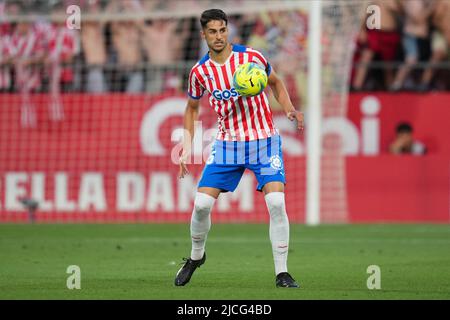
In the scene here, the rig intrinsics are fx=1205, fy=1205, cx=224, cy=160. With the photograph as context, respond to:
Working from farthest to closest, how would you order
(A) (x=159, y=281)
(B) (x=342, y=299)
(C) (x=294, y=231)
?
(C) (x=294, y=231) < (A) (x=159, y=281) < (B) (x=342, y=299)

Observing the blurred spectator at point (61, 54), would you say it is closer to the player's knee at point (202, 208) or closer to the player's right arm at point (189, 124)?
the player's right arm at point (189, 124)

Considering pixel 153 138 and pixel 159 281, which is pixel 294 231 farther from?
pixel 159 281

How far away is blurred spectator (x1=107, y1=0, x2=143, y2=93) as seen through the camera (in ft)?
64.5

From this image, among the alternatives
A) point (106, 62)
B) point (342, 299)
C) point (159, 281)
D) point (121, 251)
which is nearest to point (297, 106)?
point (106, 62)

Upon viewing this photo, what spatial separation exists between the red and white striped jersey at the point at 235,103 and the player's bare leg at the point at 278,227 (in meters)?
0.47

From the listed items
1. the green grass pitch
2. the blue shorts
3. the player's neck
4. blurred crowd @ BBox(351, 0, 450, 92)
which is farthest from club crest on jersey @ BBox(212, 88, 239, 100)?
blurred crowd @ BBox(351, 0, 450, 92)

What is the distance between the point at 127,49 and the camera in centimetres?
2003

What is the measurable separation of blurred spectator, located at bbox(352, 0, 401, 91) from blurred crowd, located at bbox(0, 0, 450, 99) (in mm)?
17

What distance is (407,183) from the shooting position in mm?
18656

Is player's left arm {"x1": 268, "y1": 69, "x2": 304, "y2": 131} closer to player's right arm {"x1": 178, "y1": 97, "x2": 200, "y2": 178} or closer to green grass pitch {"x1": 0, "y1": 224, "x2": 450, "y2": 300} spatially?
player's right arm {"x1": 178, "y1": 97, "x2": 200, "y2": 178}

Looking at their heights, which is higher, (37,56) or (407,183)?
(37,56)

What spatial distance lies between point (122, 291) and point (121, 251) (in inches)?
178

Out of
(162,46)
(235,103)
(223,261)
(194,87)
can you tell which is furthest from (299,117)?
(162,46)

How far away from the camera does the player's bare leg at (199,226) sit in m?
9.90
